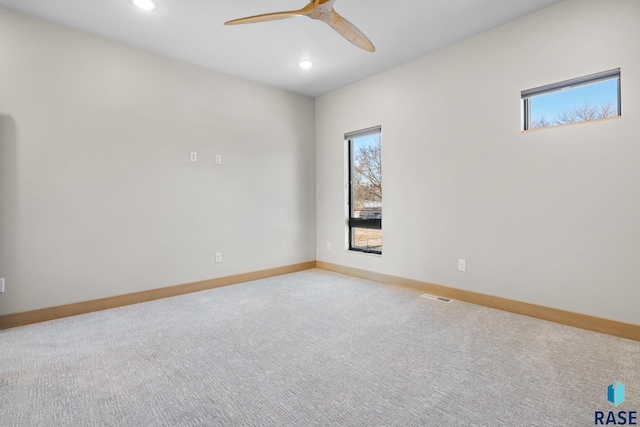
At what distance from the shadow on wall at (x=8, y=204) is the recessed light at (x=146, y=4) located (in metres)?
1.40

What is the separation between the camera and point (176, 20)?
8.86 feet

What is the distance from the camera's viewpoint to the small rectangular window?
238 cm

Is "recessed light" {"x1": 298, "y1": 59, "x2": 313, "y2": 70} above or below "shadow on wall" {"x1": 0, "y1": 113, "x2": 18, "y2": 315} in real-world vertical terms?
above

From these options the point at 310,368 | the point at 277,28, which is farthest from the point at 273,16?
the point at 310,368

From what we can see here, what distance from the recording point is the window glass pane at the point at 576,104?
2387 mm

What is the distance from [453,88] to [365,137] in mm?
1314

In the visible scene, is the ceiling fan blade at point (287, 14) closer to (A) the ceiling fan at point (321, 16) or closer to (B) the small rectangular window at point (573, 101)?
(A) the ceiling fan at point (321, 16)

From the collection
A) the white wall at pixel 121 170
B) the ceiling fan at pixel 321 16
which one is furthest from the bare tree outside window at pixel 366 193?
the ceiling fan at pixel 321 16

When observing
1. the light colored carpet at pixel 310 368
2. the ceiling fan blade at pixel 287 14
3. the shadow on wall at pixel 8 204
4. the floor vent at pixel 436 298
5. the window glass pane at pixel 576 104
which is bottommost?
the floor vent at pixel 436 298

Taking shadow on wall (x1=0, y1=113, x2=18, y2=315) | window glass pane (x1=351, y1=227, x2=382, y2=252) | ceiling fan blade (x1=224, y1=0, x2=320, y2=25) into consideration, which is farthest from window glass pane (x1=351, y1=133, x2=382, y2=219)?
shadow on wall (x1=0, y1=113, x2=18, y2=315)

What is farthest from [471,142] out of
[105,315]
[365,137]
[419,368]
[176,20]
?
[105,315]

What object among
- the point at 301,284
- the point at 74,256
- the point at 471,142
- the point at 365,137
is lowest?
the point at 301,284

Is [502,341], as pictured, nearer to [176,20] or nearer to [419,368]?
[419,368]

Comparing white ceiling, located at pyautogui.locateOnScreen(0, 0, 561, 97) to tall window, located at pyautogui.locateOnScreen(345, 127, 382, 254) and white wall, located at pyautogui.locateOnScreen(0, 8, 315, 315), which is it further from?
tall window, located at pyautogui.locateOnScreen(345, 127, 382, 254)
